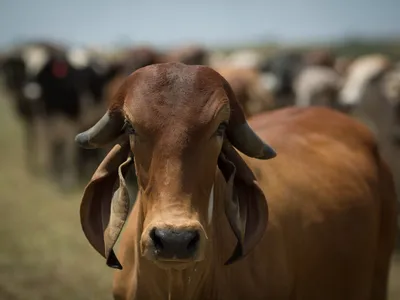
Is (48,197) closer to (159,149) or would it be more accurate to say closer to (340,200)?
(340,200)

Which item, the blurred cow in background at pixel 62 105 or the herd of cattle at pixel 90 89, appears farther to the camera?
the blurred cow in background at pixel 62 105

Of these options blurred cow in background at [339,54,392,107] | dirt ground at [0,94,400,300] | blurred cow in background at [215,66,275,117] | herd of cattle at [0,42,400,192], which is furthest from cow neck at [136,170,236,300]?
blurred cow in background at [339,54,392,107]

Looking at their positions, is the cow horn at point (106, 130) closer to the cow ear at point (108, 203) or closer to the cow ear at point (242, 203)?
the cow ear at point (108, 203)

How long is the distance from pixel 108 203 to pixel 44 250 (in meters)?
4.20

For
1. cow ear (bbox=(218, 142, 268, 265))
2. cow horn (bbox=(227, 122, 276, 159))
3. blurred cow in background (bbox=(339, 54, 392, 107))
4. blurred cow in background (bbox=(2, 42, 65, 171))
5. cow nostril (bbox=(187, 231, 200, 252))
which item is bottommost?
blurred cow in background (bbox=(2, 42, 65, 171))

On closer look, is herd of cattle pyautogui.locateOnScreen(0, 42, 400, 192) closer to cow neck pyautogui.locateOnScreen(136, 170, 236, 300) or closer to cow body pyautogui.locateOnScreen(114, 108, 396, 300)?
cow body pyautogui.locateOnScreen(114, 108, 396, 300)

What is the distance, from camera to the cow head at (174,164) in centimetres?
253

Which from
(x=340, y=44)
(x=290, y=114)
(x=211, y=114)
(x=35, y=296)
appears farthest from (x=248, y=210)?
(x=340, y=44)

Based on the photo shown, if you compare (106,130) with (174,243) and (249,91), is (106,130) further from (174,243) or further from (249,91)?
(249,91)

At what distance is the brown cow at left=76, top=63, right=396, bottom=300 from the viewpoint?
2.63 meters

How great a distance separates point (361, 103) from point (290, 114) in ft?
14.8

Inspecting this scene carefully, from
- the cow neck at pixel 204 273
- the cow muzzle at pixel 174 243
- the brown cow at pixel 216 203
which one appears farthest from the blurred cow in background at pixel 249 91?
the cow muzzle at pixel 174 243

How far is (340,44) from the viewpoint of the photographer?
149 ft

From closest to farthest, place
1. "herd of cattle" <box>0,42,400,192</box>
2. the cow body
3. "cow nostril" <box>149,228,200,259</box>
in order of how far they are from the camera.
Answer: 1. "cow nostril" <box>149,228,200,259</box>
2. the cow body
3. "herd of cattle" <box>0,42,400,192</box>
